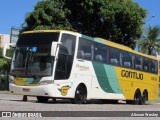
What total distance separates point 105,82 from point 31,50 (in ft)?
17.5

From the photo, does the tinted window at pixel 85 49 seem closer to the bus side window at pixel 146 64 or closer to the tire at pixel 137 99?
the tire at pixel 137 99

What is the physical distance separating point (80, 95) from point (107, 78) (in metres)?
3.14

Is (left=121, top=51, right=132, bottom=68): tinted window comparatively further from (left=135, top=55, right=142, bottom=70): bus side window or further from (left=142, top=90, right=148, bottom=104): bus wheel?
(left=142, top=90, right=148, bottom=104): bus wheel

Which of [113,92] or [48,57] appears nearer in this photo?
[48,57]

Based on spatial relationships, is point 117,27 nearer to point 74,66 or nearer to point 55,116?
point 74,66

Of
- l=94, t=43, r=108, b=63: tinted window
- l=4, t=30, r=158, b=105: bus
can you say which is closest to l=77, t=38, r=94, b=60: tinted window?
l=4, t=30, r=158, b=105: bus

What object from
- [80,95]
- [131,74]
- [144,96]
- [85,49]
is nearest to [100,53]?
[85,49]

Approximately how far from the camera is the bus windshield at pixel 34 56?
19978 millimetres

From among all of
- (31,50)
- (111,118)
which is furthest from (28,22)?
(111,118)

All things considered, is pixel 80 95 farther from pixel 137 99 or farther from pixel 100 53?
pixel 137 99

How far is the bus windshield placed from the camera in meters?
20.0

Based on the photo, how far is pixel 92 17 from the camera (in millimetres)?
37812

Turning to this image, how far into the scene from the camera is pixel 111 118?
539 inches

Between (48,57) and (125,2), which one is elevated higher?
(125,2)
